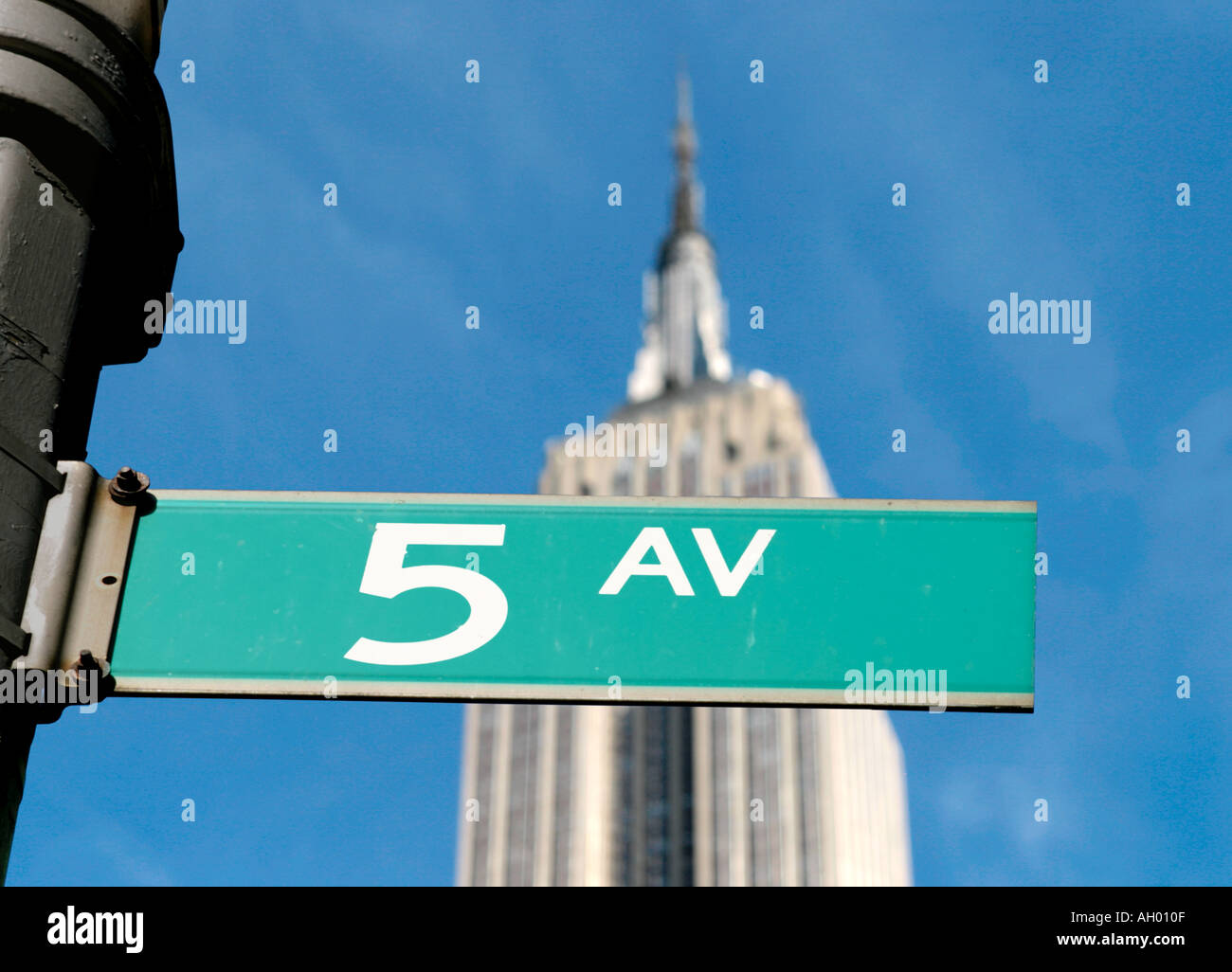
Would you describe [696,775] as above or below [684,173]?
below

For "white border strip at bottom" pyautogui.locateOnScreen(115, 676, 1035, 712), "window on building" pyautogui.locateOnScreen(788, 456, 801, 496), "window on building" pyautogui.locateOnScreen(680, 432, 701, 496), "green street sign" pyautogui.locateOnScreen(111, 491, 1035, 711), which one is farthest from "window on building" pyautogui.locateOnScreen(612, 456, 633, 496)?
"white border strip at bottom" pyautogui.locateOnScreen(115, 676, 1035, 712)

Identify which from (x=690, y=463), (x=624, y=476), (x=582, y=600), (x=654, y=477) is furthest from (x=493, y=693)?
(x=624, y=476)

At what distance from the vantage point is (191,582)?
4.19m

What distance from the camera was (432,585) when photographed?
14.0ft

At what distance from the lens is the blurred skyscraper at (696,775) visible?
377 feet

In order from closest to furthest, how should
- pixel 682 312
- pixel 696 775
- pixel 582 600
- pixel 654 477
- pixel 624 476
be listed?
1. pixel 582 600
2. pixel 696 775
3. pixel 654 477
4. pixel 624 476
5. pixel 682 312

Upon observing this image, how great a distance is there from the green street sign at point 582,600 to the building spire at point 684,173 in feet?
542

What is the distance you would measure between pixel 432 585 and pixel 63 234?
1.13 meters

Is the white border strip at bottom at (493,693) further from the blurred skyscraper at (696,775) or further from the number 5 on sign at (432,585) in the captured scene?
the blurred skyscraper at (696,775)

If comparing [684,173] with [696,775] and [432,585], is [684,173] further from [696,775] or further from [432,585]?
[432,585]

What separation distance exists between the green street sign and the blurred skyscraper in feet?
344
